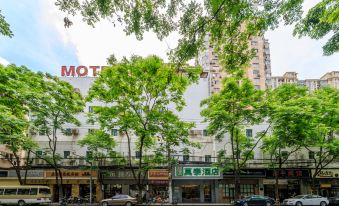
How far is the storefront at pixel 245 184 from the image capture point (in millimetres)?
31578

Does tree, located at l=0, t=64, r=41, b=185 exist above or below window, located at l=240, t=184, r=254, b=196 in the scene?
above

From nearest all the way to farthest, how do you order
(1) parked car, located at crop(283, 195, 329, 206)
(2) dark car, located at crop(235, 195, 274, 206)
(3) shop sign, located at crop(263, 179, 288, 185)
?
1. (2) dark car, located at crop(235, 195, 274, 206)
2. (1) parked car, located at crop(283, 195, 329, 206)
3. (3) shop sign, located at crop(263, 179, 288, 185)

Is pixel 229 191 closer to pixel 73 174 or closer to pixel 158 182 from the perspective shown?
pixel 158 182

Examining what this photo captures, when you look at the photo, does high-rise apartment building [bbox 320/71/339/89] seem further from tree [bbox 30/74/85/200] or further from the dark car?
tree [bbox 30/74/85/200]

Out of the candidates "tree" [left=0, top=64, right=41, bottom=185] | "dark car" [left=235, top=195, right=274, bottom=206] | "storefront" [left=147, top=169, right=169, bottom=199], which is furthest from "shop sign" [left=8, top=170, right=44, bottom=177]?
"dark car" [left=235, top=195, right=274, bottom=206]

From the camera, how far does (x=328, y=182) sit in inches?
1276

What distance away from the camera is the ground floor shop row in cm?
3125

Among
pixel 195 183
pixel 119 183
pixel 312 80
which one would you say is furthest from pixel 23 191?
pixel 312 80

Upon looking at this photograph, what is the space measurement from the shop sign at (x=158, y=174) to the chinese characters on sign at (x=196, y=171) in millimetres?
1296

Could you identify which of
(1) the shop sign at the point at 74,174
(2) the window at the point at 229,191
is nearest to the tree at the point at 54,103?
(1) the shop sign at the point at 74,174

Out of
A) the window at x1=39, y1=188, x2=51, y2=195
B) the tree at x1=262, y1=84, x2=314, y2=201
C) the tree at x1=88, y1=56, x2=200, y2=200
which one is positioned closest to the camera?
the tree at x1=88, y1=56, x2=200, y2=200

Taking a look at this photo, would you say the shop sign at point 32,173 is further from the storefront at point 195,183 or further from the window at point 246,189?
the window at point 246,189

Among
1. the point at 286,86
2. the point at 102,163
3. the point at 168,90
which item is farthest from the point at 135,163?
the point at 286,86

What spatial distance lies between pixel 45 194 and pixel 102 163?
21.8 ft
